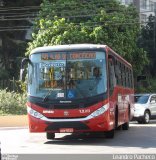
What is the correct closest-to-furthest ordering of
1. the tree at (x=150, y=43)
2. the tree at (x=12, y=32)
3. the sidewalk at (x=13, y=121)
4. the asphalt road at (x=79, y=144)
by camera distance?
the asphalt road at (x=79, y=144) < the sidewalk at (x=13, y=121) < the tree at (x=12, y=32) < the tree at (x=150, y=43)

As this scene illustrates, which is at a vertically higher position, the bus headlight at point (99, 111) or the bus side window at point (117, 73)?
the bus side window at point (117, 73)

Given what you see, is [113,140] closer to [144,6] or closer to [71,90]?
[71,90]

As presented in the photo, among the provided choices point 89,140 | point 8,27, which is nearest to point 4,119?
point 89,140

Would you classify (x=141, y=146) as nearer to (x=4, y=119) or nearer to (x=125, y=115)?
(x=125, y=115)

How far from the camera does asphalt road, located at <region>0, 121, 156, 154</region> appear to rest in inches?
564

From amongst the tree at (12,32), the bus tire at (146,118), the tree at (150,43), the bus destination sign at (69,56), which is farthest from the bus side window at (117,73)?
the tree at (150,43)

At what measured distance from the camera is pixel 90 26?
36625 millimetres

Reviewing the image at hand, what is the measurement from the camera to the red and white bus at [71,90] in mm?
16234

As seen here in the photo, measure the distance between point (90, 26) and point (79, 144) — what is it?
21092 millimetres

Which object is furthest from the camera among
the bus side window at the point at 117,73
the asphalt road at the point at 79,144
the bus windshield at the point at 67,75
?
the bus side window at the point at 117,73

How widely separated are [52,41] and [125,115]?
1447 centimetres

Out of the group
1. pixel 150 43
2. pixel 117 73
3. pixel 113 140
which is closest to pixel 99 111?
pixel 113 140

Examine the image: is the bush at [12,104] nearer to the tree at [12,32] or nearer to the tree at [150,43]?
the tree at [12,32]

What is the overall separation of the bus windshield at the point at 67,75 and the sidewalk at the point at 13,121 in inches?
407
